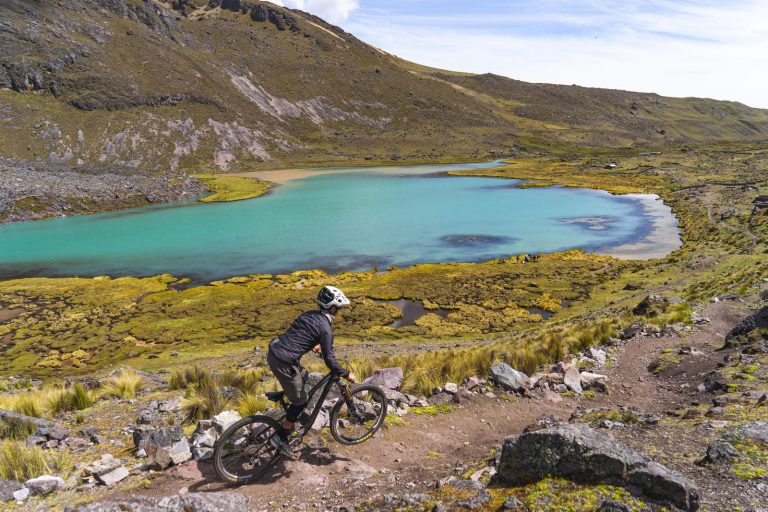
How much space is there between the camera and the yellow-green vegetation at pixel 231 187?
3917 inches

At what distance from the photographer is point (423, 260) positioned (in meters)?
50.9

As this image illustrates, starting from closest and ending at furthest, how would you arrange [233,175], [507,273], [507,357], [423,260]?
[507,357]
[507,273]
[423,260]
[233,175]

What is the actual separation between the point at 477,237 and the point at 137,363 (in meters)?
45.0

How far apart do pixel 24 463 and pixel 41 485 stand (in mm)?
846

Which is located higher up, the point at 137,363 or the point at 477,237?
the point at 477,237

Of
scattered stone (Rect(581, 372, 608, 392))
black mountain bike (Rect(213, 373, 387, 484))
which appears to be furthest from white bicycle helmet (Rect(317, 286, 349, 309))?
scattered stone (Rect(581, 372, 608, 392))

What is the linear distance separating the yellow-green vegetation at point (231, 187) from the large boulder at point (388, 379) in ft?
296

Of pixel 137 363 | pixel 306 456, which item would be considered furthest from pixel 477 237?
pixel 306 456

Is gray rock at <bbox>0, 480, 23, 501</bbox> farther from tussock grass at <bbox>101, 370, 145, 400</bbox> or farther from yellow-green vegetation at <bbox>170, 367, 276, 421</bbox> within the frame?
tussock grass at <bbox>101, 370, 145, 400</bbox>

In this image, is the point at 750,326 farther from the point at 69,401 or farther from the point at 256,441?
the point at 69,401

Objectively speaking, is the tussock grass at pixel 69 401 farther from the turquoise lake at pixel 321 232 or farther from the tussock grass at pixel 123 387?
the turquoise lake at pixel 321 232

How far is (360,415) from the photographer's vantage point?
9.88 m

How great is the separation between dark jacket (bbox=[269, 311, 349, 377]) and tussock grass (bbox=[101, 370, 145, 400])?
29.5 feet

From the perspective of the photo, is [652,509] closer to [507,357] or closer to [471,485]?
[471,485]
